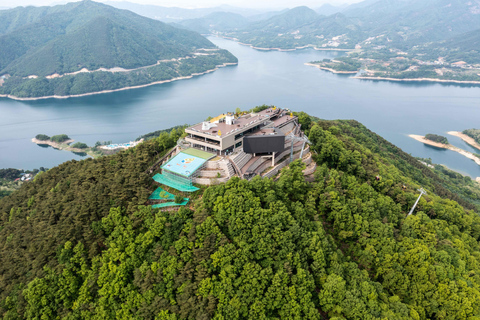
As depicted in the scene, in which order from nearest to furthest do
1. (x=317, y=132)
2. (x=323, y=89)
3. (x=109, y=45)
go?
(x=317, y=132) → (x=323, y=89) → (x=109, y=45)

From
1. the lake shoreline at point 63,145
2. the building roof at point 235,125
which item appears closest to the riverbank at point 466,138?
the building roof at point 235,125

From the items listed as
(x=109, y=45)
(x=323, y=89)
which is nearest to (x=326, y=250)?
(x=323, y=89)

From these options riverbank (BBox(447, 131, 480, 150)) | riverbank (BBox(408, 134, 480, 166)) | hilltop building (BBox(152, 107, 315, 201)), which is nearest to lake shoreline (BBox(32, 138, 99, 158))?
hilltop building (BBox(152, 107, 315, 201))

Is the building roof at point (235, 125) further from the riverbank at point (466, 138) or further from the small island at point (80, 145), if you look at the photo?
the riverbank at point (466, 138)

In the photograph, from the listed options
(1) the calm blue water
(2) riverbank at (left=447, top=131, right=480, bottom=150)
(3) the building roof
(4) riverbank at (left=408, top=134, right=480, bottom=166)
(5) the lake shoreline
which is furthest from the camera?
(2) riverbank at (left=447, top=131, right=480, bottom=150)

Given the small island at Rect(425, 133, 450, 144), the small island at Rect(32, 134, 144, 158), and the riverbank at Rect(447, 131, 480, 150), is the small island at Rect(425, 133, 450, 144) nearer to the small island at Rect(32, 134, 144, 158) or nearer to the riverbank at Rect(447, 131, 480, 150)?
the riverbank at Rect(447, 131, 480, 150)

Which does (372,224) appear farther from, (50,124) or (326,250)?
(50,124)

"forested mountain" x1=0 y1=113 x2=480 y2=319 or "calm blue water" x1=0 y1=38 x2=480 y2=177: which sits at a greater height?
"forested mountain" x1=0 y1=113 x2=480 y2=319
